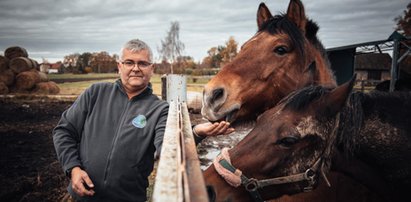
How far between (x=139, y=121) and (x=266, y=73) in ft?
4.67

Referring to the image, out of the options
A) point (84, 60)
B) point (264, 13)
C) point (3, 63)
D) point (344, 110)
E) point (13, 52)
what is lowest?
point (344, 110)

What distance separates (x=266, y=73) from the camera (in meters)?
2.81

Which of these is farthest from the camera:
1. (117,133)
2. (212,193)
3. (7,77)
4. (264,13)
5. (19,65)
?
(19,65)

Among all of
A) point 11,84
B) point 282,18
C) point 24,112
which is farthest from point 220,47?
point 282,18

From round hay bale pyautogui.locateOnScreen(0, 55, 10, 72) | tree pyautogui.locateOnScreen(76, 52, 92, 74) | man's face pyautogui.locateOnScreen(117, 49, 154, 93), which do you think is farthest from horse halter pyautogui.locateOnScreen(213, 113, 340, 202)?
tree pyautogui.locateOnScreen(76, 52, 92, 74)

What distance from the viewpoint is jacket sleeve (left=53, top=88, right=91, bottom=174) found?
6.98ft

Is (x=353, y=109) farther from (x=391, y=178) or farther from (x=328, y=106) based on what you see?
(x=391, y=178)

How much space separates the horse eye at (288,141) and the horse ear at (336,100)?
30 centimetres

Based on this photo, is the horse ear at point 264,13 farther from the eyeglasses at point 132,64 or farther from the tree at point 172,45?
the tree at point 172,45

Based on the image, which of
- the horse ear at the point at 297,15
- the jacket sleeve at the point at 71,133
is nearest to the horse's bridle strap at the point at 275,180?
the jacket sleeve at the point at 71,133

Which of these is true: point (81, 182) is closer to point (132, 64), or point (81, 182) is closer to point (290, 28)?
point (132, 64)

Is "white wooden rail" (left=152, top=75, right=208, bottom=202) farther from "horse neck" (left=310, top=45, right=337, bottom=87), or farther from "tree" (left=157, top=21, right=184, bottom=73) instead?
"tree" (left=157, top=21, right=184, bottom=73)

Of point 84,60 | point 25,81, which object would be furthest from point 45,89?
point 84,60

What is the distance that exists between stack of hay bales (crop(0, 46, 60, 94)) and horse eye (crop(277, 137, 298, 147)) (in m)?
19.1
